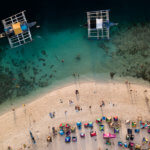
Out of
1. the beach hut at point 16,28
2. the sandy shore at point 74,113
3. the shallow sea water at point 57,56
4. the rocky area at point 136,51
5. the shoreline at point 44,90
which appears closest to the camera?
the beach hut at point 16,28

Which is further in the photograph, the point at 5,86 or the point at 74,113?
the point at 5,86

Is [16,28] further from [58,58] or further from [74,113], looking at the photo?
[74,113]

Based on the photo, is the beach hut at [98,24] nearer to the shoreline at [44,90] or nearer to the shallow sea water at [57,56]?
the shallow sea water at [57,56]

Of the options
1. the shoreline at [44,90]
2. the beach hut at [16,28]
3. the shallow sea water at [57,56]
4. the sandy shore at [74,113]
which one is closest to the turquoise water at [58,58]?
the shallow sea water at [57,56]

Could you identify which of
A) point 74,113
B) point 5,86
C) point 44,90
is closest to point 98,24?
point 44,90

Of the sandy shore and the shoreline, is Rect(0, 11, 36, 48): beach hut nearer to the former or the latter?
the shoreline

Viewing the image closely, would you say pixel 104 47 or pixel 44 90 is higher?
pixel 104 47

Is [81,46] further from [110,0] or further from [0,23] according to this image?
[0,23]
